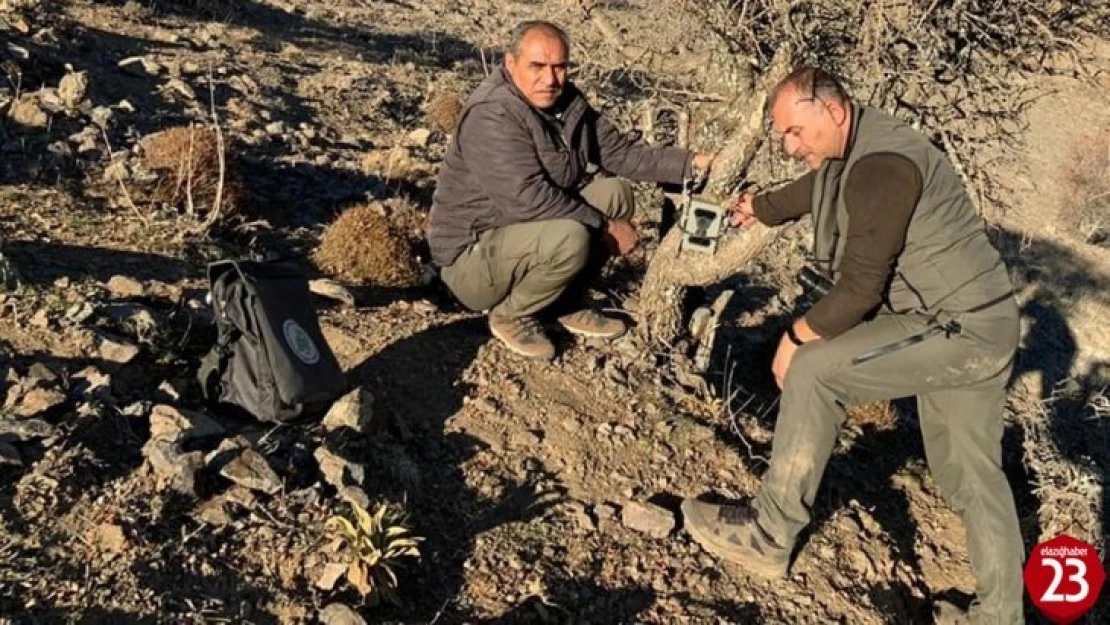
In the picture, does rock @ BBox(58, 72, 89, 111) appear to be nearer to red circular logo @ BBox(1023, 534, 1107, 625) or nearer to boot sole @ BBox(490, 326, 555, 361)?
boot sole @ BBox(490, 326, 555, 361)

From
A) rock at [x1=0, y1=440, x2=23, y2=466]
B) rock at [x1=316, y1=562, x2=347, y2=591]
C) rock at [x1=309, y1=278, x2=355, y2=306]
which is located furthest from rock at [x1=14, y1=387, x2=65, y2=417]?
rock at [x1=309, y1=278, x2=355, y2=306]

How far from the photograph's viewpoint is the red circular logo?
5625mm

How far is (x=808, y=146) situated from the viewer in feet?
14.0

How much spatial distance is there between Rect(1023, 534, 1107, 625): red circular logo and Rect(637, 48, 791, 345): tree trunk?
2.39m

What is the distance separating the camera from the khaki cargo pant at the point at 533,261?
5504 mm

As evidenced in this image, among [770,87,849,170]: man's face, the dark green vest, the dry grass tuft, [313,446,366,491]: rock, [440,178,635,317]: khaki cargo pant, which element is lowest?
the dry grass tuft

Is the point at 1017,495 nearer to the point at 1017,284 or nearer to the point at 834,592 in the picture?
the point at 834,592

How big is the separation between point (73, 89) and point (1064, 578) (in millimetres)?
8155

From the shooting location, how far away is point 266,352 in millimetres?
4621

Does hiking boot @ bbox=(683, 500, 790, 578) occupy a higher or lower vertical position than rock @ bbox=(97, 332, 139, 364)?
lower

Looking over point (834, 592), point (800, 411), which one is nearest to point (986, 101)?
point (800, 411)

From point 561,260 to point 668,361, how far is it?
1.08m

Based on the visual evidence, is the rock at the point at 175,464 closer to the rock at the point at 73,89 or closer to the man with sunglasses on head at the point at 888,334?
the man with sunglasses on head at the point at 888,334

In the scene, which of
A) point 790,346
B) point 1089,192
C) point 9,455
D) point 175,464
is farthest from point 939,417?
point 1089,192
